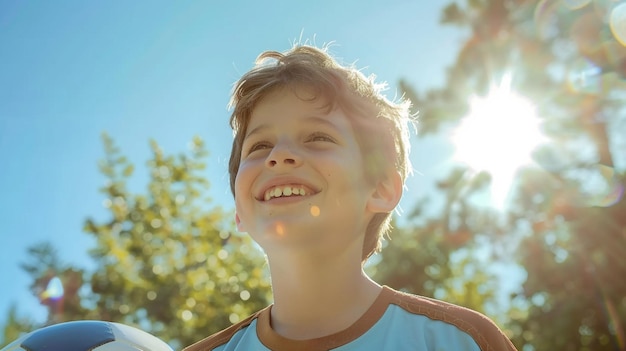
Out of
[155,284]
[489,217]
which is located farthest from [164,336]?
[489,217]

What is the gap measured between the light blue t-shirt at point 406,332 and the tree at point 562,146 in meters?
12.1

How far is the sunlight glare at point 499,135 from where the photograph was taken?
15.8 metres

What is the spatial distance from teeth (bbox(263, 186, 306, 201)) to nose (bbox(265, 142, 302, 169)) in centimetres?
10

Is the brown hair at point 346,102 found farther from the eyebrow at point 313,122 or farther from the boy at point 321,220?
the eyebrow at point 313,122

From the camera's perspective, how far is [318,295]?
281 cm

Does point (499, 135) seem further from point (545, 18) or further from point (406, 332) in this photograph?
point (406, 332)

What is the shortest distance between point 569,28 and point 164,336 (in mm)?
12636

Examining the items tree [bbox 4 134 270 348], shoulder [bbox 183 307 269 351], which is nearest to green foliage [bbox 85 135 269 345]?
tree [bbox 4 134 270 348]

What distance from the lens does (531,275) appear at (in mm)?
15273

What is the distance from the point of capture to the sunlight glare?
1577 cm

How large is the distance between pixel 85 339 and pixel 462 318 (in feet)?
5.13

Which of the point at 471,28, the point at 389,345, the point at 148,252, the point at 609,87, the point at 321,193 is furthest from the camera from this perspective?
the point at 471,28

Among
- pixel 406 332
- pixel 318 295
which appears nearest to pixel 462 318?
pixel 406 332

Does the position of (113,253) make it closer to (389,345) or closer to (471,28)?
(471,28)
